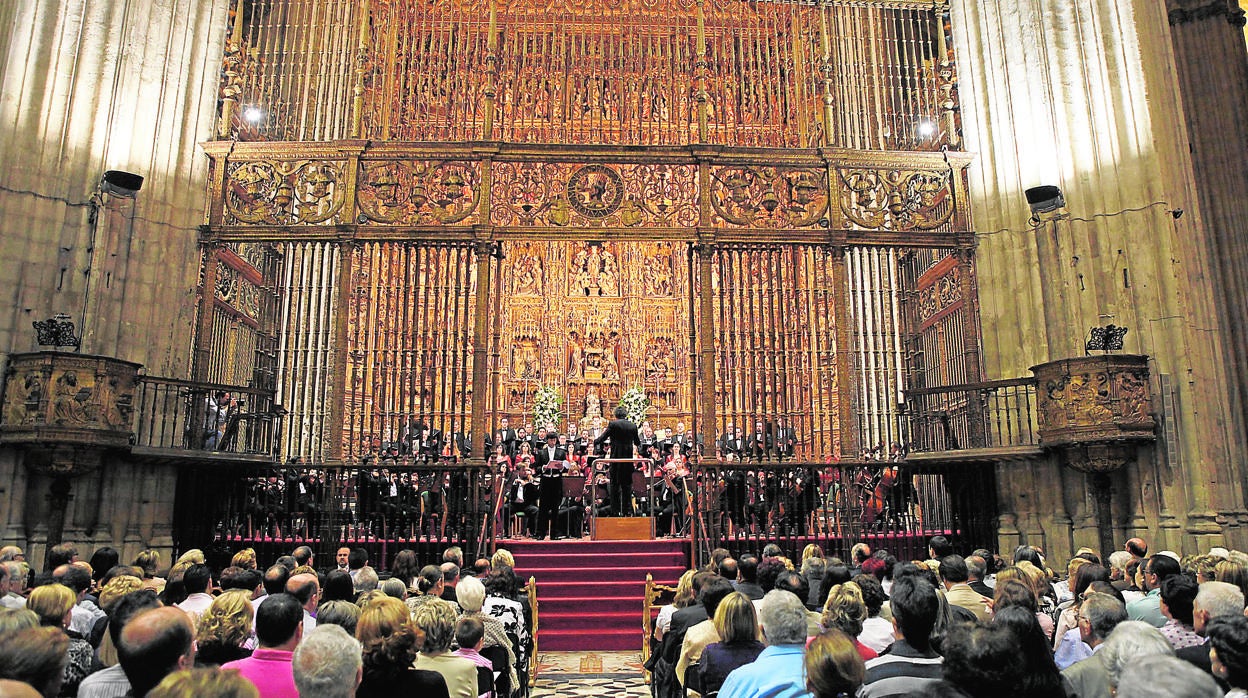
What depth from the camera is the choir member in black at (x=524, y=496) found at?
10359 mm

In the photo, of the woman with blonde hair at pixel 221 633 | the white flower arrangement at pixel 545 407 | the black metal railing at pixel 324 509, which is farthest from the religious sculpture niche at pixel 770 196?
the woman with blonde hair at pixel 221 633

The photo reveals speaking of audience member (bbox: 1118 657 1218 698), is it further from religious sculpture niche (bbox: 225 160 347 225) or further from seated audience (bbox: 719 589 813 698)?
religious sculpture niche (bbox: 225 160 347 225)

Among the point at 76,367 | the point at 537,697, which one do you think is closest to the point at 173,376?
the point at 76,367

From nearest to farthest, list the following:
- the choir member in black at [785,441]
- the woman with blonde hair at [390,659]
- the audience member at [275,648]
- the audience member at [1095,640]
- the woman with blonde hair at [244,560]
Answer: the audience member at [275,648], the woman with blonde hair at [390,659], the audience member at [1095,640], the woman with blonde hair at [244,560], the choir member in black at [785,441]

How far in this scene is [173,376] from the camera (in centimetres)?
925

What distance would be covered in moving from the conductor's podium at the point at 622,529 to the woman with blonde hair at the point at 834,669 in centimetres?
716

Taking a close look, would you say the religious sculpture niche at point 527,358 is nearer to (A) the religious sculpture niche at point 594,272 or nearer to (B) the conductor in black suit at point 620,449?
(A) the religious sculpture niche at point 594,272

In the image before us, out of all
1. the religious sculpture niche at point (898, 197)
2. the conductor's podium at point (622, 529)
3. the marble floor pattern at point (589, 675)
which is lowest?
the marble floor pattern at point (589, 675)

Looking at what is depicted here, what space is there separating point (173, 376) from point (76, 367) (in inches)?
58.1

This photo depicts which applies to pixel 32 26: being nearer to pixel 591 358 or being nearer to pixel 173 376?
pixel 173 376

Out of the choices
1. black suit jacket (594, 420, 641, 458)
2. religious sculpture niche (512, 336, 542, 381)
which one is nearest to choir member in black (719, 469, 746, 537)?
black suit jacket (594, 420, 641, 458)

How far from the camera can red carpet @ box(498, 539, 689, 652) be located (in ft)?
25.8

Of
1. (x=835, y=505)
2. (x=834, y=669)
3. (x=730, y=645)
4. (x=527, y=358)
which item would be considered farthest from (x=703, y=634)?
(x=527, y=358)

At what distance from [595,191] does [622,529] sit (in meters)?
4.18
